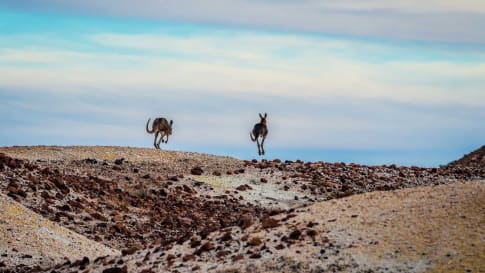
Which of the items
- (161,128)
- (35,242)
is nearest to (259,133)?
(161,128)

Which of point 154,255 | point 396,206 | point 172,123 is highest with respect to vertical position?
point 172,123

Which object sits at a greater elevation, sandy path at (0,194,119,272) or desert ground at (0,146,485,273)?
desert ground at (0,146,485,273)

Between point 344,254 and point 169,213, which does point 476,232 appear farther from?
point 169,213

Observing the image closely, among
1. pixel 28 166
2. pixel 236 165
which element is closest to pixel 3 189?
pixel 28 166

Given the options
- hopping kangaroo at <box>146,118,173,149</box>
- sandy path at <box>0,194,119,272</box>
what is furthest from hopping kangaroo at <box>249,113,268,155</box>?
sandy path at <box>0,194,119,272</box>

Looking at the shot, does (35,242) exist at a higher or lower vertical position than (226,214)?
lower

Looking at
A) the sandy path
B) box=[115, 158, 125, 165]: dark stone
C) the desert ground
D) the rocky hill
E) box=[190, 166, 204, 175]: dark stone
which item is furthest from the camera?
the rocky hill

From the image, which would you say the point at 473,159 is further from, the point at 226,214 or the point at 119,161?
the point at 119,161

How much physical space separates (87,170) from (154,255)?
15.3 meters

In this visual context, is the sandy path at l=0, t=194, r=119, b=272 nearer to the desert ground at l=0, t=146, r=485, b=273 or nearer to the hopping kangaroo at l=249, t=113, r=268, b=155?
the desert ground at l=0, t=146, r=485, b=273

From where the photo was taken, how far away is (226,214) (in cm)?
3475

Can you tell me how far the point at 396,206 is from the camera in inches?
910

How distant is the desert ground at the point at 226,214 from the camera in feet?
69.4

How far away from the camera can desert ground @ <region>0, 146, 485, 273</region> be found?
69.4ft
